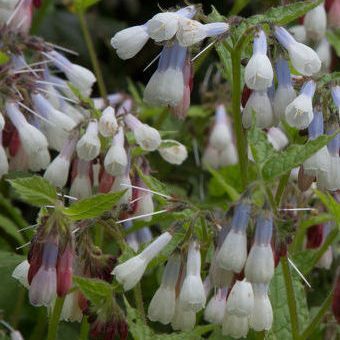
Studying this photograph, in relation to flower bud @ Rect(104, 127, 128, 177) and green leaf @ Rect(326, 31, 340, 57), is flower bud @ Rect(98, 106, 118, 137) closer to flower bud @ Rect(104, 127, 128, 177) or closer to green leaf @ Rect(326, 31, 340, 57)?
flower bud @ Rect(104, 127, 128, 177)

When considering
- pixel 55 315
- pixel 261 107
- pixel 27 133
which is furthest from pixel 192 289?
pixel 27 133

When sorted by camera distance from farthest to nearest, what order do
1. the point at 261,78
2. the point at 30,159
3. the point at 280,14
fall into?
1. the point at 30,159
2. the point at 280,14
3. the point at 261,78

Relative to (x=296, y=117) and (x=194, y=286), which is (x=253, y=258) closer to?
(x=194, y=286)

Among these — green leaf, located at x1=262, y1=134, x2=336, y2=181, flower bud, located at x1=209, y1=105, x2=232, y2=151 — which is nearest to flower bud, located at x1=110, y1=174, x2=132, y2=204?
green leaf, located at x1=262, y1=134, x2=336, y2=181

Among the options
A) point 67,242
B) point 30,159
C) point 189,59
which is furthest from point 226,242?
point 30,159

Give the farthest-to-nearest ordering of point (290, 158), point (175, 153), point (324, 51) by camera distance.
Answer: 1. point (324, 51)
2. point (175, 153)
3. point (290, 158)

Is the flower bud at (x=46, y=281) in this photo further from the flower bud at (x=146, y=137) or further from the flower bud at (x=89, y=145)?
the flower bud at (x=146, y=137)

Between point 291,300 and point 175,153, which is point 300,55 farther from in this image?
point 175,153
